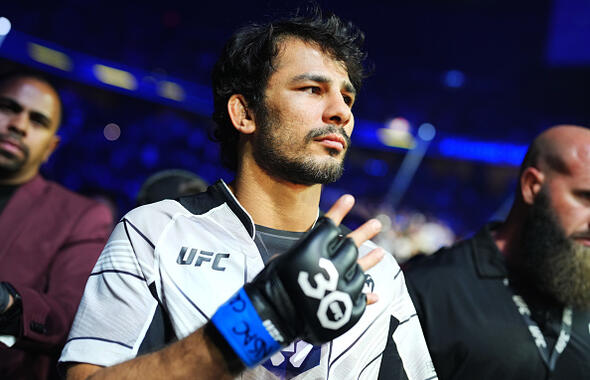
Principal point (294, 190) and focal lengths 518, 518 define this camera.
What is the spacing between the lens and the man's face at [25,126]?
95.7 inches

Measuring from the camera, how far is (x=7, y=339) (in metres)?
1.88

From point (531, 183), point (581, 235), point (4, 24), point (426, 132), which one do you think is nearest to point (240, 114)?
point (531, 183)

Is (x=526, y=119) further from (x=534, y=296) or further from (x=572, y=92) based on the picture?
(x=534, y=296)

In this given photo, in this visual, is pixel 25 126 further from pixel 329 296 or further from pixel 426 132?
pixel 426 132

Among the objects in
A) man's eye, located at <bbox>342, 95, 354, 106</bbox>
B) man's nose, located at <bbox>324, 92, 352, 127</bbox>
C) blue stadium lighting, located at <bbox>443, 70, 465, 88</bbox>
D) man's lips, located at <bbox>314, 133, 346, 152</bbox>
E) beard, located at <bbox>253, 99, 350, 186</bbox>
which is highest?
blue stadium lighting, located at <bbox>443, 70, 465, 88</bbox>

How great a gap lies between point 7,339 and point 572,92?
1888cm

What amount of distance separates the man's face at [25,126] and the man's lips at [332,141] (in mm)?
1601

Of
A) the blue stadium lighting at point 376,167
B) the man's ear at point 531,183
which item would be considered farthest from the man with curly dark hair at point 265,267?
the blue stadium lighting at point 376,167

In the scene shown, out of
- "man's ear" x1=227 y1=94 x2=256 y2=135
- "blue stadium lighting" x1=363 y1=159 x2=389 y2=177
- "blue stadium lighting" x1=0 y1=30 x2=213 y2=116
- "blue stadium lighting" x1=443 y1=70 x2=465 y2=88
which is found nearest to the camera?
"man's ear" x1=227 y1=94 x2=256 y2=135

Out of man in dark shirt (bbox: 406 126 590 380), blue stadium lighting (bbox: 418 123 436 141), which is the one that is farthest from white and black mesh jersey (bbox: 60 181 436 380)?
blue stadium lighting (bbox: 418 123 436 141)

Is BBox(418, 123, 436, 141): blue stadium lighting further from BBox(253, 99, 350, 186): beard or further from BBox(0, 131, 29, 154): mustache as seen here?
BBox(253, 99, 350, 186): beard

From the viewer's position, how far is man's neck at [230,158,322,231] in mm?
1645

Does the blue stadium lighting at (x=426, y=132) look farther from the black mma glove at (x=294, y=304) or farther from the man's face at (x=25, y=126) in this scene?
the black mma glove at (x=294, y=304)

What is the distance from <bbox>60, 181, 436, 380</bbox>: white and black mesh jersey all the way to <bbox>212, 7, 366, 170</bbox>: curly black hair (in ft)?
1.42
